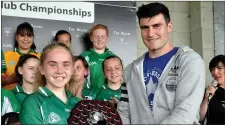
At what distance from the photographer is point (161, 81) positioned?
1.56m

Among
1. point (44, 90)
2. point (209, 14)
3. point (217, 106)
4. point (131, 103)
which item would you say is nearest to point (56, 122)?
point (44, 90)

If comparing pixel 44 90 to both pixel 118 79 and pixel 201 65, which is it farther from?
pixel 118 79

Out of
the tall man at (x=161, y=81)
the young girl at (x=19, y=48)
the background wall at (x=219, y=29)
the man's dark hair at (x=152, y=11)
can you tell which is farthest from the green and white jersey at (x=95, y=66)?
the man's dark hair at (x=152, y=11)

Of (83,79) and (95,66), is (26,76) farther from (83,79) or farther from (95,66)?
(95,66)

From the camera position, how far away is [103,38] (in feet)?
9.98

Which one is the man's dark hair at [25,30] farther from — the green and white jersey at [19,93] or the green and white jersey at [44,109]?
the green and white jersey at [44,109]

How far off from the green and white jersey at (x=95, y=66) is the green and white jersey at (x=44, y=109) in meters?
1.30

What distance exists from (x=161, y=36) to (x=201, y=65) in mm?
224

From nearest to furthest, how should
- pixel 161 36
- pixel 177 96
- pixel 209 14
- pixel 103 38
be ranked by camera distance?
pixel 177 96, pixel 161 36, pixel 103 38, pixel 209 14

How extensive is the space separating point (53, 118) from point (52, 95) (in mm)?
109

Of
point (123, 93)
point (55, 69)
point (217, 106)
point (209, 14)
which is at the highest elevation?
point (209, 14)

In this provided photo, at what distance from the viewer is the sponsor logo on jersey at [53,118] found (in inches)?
58.8

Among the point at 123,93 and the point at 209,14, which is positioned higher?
the point at 209,14

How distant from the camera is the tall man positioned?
4.80 ft
